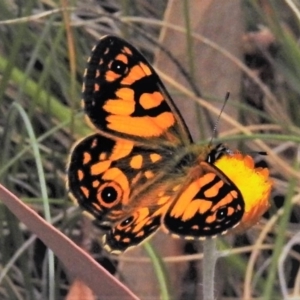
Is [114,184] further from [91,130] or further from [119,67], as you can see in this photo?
[91,130]

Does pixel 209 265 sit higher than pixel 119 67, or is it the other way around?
pixel 119 67

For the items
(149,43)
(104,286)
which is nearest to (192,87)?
(149,43)

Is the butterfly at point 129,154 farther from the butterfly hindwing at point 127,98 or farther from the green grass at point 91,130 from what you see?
the green grass at point 91,130

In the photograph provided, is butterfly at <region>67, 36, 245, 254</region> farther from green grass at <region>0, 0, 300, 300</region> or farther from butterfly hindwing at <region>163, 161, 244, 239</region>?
green grass at <region>0, 0, 300, 300</region>

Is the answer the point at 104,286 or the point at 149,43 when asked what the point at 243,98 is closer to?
the point at 149,43

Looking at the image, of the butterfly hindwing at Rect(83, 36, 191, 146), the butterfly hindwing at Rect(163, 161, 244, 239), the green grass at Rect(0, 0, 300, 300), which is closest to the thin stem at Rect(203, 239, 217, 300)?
the butterfly hindwing at Rect(163, 161, 244, 239)

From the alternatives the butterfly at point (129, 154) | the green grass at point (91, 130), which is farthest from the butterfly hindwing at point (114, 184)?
A: the green grass at point (91, 130)

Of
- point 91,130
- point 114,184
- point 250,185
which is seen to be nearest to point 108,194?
point 114,184
